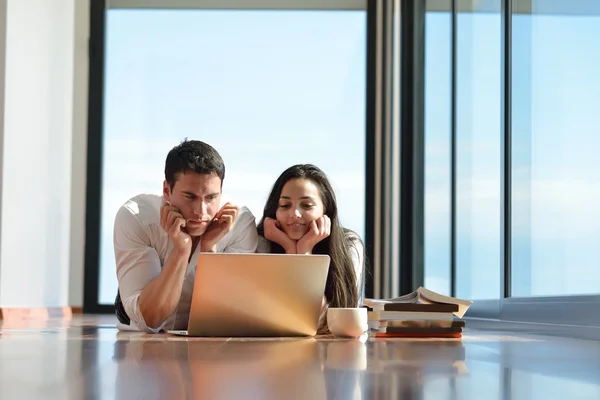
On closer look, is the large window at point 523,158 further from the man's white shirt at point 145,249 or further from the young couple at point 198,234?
the man's white shirt at point 145,249

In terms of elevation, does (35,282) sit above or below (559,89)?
below

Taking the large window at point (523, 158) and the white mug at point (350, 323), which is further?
the large window at point (523, 158)

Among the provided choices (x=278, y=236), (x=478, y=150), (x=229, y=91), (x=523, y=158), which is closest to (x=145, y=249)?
(x=278, y=236)

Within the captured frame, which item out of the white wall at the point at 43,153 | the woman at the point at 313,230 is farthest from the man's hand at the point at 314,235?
the white wall at the point at 43,153

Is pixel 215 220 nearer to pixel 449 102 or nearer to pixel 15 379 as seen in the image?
pixel 15 379

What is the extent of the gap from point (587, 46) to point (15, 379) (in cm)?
213

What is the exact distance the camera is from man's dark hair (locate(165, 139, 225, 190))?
8.76 feet

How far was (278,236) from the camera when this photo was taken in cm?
304

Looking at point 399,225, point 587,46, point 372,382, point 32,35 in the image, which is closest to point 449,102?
point 399,225

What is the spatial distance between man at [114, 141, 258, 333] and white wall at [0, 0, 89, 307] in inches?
104

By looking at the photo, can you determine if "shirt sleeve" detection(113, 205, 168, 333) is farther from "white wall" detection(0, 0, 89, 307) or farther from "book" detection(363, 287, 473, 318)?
"white wall" detection(0, 0, 89, 307)

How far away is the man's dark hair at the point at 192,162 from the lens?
267 centimetres

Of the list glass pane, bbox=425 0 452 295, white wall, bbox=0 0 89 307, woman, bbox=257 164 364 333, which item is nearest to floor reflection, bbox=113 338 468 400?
woman, bbox=257 164 364 333

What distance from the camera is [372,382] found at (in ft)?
3.99
